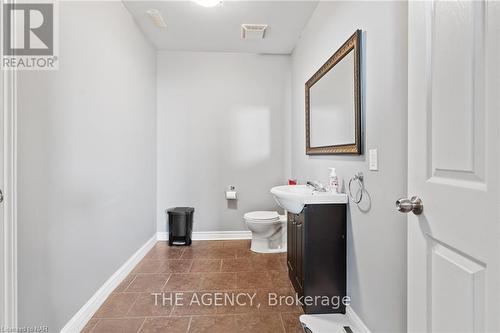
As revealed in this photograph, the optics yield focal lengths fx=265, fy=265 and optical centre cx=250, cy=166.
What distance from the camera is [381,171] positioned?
1423mm

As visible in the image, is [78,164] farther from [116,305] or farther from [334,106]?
[334,106]

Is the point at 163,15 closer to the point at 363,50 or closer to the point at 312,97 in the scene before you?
the point at 312,97

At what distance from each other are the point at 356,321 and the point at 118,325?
156 centimetres

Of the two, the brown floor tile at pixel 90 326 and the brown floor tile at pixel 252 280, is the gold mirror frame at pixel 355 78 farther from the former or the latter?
the brown floor tile at pixel 90 326

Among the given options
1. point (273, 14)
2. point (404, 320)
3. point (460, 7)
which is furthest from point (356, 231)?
point (273, 14)

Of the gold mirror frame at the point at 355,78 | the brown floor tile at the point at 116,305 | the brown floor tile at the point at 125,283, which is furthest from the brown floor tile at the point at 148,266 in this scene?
the gold mirror frame at the point at 355,78

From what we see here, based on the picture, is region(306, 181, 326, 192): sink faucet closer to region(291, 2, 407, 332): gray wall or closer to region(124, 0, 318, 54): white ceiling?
region(291, 2, 407, 332): gray wall

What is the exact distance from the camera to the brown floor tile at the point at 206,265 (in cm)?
265

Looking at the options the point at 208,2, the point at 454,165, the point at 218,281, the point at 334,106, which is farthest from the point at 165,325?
the point at 208,2

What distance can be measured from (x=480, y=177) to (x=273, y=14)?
2.54 meters

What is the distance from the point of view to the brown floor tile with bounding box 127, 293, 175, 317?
1894 millimetres

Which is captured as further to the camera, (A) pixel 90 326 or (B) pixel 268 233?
(B) pixel 268 233

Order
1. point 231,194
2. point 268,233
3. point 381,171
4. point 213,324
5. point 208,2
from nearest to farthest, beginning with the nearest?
point 381,171 < point 213,324 < point 208,2 < point 268,233 < point 231,194

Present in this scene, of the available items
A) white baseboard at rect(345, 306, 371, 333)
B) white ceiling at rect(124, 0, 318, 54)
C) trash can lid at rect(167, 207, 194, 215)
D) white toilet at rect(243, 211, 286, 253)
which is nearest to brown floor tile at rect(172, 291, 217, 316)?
white baseboard at rect(345, 306, 371, 333)
